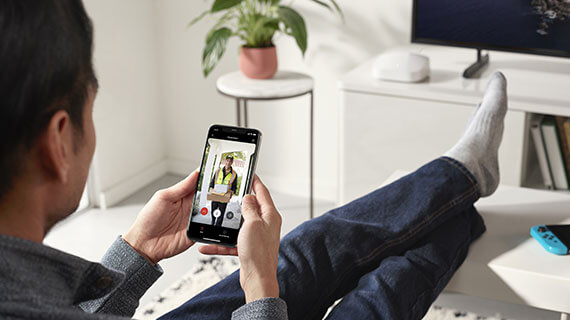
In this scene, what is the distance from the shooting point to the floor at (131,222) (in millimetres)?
1971

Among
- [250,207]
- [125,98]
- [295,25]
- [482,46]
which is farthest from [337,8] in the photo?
[250,207]

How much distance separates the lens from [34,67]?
65cm

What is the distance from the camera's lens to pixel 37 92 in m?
0.66

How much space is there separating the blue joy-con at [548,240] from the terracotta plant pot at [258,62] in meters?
1.13

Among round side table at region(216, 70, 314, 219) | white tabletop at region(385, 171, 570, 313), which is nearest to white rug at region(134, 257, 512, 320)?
white tabletop at region(385, 171, 570, 313)

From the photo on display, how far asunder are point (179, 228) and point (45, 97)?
611 mm

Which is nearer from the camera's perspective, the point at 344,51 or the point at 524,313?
the point at 524,313

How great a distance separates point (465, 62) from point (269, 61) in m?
0.64

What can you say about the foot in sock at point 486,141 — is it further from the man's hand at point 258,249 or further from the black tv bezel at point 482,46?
the man's hand at point 258,249

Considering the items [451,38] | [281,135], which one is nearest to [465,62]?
[451,38]

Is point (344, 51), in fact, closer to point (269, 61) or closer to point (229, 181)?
point (269, 61)

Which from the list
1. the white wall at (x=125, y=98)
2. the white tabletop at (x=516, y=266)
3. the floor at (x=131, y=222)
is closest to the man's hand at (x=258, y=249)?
the white tabletop at (x=516, y=266)

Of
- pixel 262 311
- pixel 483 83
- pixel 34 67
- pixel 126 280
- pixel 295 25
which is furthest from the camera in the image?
pixel 295 25

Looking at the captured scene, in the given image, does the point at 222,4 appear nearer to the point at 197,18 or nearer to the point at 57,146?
the point at 197,18
